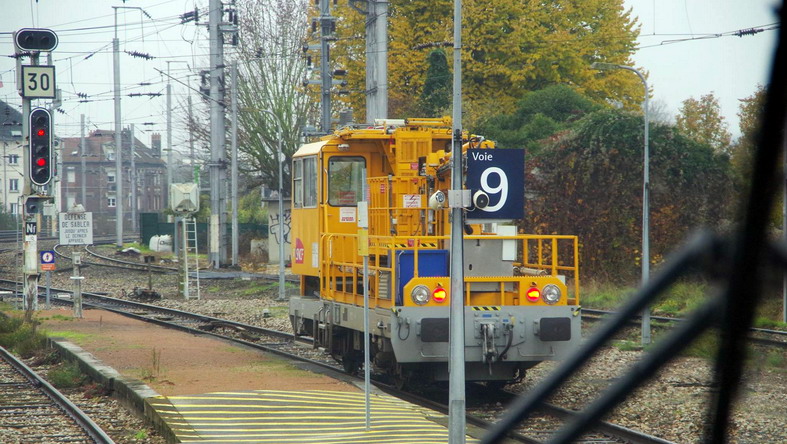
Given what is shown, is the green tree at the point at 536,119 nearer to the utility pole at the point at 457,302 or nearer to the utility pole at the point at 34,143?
the utility pole at the point at 34,143

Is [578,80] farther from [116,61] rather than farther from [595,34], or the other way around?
[116,61]

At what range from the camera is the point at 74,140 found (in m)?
119

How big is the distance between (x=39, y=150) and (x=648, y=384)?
863 inches

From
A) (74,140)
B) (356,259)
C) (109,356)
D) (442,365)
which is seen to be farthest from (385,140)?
(74,140)

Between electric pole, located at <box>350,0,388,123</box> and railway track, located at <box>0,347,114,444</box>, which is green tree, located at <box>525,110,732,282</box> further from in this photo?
railway track, located at <box>0,347,114,444</box>

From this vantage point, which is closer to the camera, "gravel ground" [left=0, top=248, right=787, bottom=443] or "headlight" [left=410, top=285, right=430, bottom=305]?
"gravel ground" [left=0, top=248, right=787, bottom=443]

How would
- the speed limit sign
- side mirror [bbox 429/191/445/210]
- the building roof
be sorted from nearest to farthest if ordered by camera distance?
1. side mirror [bbox 429/191/445/210]
2. the speed limit sign
3. the building roof

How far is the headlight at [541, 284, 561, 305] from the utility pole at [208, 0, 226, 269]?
27991mm

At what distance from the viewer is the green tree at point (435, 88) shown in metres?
36.1

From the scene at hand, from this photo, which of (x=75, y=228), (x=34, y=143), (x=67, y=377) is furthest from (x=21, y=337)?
(x=67, y=377)

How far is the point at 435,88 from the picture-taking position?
36.3 m

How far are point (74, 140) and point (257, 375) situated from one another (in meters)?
113

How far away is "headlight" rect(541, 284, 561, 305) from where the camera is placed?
11.6m

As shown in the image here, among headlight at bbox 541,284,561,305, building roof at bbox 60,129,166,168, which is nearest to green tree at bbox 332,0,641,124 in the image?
headlight at bbox 541,284,561,305
